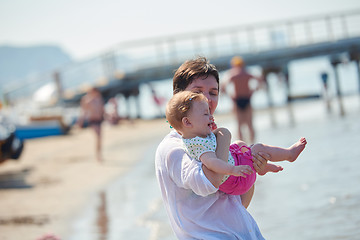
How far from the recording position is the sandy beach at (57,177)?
21.7ft

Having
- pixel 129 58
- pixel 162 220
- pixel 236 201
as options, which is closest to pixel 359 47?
pixel 129 58

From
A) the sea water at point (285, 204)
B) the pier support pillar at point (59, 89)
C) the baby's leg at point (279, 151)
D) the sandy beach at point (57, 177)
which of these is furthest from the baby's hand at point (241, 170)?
the pier support pillar at point (59, 89)

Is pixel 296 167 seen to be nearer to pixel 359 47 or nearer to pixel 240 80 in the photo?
pixel 240 80

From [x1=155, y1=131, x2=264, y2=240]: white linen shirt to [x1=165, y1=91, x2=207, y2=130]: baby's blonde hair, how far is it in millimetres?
96

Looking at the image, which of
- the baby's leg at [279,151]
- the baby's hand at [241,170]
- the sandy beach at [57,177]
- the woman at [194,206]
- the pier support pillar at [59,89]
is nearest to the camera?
the baby's hand at [241,170]

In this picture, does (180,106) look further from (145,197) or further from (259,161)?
(145,197)

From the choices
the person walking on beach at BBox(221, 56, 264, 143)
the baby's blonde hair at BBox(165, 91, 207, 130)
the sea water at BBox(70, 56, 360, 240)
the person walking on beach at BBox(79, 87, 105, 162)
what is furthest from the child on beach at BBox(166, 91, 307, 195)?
the person walking on beach at BBox(79, 87, 105, 162)

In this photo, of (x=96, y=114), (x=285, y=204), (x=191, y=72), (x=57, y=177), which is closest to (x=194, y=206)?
(x=191, y=72)

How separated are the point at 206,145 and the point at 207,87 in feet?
1.13

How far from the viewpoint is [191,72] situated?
224 centimetres

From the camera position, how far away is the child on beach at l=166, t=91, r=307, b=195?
1961 millimetres

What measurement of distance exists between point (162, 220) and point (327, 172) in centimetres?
260

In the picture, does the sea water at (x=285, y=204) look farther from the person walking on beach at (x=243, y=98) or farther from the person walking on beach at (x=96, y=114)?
the person walking on beach at (x=96, y=114)

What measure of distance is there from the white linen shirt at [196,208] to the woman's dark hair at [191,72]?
0.25m
